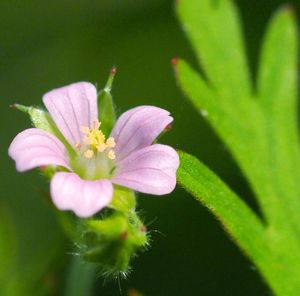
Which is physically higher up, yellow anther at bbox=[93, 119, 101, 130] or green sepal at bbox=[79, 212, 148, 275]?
yellow anther at bbox=[93, 119, 101, 130]

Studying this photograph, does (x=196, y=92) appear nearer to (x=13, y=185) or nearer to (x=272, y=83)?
(x=272, y=83)

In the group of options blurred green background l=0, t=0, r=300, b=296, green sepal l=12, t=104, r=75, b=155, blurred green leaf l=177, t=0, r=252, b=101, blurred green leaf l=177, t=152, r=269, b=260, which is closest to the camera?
blurred green leaf l=177, t=152, r=269, b=260

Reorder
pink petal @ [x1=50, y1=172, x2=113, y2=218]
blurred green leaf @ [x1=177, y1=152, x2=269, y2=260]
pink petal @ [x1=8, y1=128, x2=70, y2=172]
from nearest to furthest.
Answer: pink petal @ [x1=50, y1=172, x2=113, y2=218], pink petal @ [x1=8, y1=128, x2=70, y2=172], blurred green leaf @ [x1=177, y1=152, x2=269, y2=260]

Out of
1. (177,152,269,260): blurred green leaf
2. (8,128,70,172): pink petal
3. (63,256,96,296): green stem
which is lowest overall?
(63,256,96,296): green stem

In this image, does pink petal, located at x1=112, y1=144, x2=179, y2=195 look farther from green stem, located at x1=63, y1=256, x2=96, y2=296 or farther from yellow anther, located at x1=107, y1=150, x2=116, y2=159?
green stem, located at x1=63, y1=256, x2=96, y2=296

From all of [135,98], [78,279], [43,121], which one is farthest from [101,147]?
[135,98]

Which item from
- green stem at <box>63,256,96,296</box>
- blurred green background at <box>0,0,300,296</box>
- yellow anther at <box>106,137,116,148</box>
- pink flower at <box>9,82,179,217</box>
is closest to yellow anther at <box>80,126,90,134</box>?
pink flower at <box>9,82,179,217</box>

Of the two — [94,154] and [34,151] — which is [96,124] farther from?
[34,151]

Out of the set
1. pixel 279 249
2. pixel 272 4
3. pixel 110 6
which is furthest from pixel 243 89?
pixel 110 6
